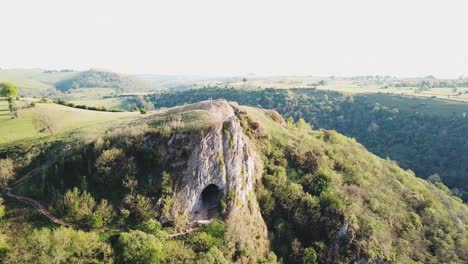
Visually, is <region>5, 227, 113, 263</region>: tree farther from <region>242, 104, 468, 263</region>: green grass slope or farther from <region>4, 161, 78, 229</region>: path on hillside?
<region>242, 104, 468, 263</region>: green grass slope

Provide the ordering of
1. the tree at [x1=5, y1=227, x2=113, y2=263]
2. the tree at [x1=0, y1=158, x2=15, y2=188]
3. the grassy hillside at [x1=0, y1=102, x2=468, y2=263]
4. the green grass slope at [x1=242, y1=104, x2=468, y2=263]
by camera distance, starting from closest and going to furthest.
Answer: the tree at [x1=5, y1=227, x2=113, y2=263] → the grassy hillside at [x1=0, y1=102, x2=468, y2=263] → the tree at [x1=0, y1=158, x2=15, y2=188] → the green grass slope at [x1=242, y1=104, x2=468, y2=263]

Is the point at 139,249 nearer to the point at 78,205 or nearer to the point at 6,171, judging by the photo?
the point at 78,205

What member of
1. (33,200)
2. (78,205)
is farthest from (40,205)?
(78,205)

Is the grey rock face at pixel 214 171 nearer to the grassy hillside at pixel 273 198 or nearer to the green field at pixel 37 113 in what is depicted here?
the grassy hillside at pixel 273 198

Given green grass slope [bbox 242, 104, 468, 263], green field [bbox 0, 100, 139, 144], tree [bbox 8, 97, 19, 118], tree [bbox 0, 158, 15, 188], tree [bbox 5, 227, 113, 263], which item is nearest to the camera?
tree [bbox 5, 227, 113, 263]

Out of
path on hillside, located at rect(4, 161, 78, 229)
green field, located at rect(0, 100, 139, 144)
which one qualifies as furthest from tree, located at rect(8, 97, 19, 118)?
path on hillside, located at rect(4, 161, 78, 229)

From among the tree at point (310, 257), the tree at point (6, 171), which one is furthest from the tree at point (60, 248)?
the tree at point (310, 257)

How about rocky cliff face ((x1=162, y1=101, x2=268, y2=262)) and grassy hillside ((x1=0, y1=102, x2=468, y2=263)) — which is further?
rocky cliff face ((x1=162, y1=101, x2=268, y2=262))
